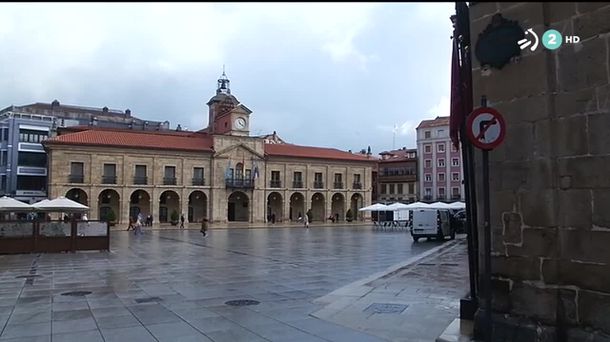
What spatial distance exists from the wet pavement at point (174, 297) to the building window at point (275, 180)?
49735mm

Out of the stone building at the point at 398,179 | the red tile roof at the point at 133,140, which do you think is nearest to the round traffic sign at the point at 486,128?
the red tile roof at the point at 133,140

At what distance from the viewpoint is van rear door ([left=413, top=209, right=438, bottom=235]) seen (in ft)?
90.5

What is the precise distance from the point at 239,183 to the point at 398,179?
34.1 meters

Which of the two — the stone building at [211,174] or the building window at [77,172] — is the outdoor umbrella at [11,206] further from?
the building window at [77,172]

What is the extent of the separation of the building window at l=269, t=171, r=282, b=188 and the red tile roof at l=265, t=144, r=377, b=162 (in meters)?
2.60

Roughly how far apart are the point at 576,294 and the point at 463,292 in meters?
4.90

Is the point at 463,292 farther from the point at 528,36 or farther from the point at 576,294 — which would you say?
the point at 528,36

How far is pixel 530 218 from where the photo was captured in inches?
212

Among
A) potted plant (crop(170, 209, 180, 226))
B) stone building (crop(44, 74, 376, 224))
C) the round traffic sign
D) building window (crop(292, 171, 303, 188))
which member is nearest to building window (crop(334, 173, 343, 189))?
stone building (crop(44, 74, 376, 224))

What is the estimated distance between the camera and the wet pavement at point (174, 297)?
6.74 meters

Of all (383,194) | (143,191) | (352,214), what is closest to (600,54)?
(143,191)

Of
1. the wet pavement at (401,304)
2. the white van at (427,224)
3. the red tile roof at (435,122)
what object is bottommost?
the wet pavement at (401,304)

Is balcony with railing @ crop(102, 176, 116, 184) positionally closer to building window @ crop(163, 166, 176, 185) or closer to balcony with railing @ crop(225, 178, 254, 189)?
building window @ crop(163, 166, 176, 185)

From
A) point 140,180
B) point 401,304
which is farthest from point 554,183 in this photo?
point 140,180
